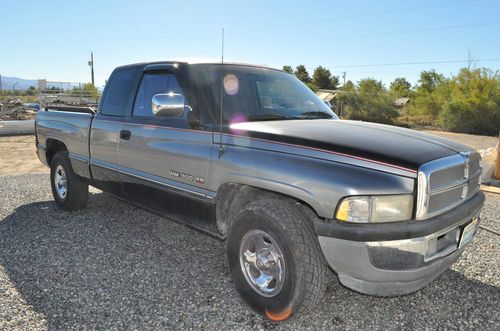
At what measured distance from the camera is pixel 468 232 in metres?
2.98

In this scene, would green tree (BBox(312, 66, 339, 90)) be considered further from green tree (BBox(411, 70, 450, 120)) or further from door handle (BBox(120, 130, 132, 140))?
door handle (BBox(120, 130, 132, 140))

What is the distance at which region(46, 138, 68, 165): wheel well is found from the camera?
564 centimetres

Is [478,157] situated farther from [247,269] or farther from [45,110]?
[45,110]

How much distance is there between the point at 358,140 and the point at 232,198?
43.8 inches

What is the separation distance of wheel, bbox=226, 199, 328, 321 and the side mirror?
983 mm

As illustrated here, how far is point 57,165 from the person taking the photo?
5559mm

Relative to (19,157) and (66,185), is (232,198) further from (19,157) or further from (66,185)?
(19,157)

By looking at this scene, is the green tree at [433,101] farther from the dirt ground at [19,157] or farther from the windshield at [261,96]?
the windshield at [261,96]

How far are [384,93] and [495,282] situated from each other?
3418cm

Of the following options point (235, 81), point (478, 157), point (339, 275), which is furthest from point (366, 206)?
point (235, 81)

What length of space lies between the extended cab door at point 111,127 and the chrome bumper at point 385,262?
104 inches

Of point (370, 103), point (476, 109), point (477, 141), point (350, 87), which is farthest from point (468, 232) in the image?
point (350, 87)

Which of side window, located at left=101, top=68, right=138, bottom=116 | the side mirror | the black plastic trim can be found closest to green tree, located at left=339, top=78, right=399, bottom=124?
side window, located at left=101, top=68, right=138, bottom=116

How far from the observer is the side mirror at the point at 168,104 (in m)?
3.20
